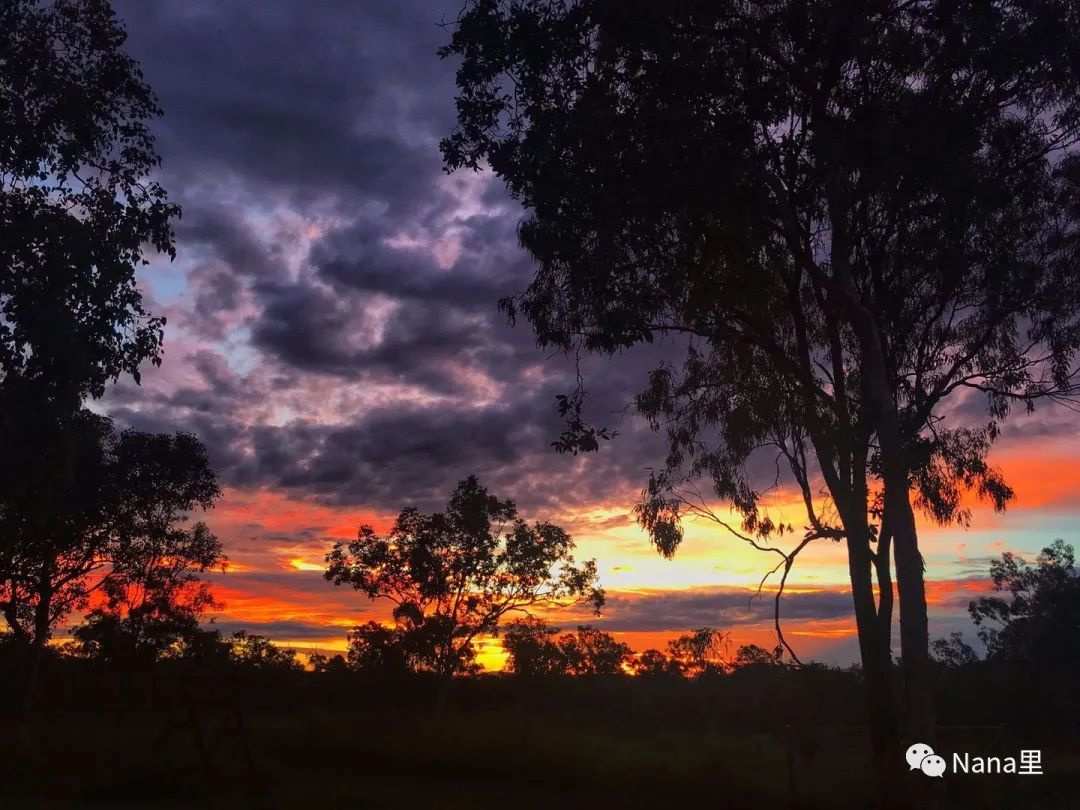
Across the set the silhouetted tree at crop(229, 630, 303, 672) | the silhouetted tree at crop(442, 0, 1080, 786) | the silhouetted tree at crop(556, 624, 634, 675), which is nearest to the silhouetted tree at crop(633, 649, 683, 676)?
the silhouetted tree at crop(556, 624, 634, 675)

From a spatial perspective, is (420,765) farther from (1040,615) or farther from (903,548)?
(1040,615)

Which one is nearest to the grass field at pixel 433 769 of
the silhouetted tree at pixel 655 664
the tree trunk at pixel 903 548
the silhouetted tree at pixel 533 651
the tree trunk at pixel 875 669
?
the tree trunk at pixel 875 669

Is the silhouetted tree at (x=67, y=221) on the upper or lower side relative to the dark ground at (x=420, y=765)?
upper

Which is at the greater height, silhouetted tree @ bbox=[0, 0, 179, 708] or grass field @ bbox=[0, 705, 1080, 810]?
silhouetted tree @ bbox=[0, 0, 179, 708]

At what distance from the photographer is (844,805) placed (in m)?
15.2

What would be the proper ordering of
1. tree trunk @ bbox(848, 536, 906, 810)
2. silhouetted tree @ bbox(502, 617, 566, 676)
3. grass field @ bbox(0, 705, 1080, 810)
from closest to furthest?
tree trunk @ bbox(848, 536, 906, 810)
grass field @ bbox(0, 705, 1080, 810)
silhouetted tree @ bbox(502, 617, 566, 676)

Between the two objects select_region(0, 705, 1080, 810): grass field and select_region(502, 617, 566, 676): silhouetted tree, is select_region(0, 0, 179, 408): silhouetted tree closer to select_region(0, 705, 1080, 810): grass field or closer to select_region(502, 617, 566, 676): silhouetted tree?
select_region(0, 705, 1080, 810): grass field

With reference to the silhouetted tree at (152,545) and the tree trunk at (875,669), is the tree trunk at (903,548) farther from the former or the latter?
the silhouetted tree at (152,545)

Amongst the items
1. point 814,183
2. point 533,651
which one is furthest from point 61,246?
point 533,651

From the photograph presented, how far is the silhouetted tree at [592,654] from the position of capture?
163 feet

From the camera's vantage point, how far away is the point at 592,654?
52156 millimetres

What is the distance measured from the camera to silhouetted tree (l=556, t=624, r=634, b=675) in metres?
49.7

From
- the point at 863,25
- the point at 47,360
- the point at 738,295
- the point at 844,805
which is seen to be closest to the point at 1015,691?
the point at 844,805

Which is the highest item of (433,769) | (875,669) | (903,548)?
(903,548)
